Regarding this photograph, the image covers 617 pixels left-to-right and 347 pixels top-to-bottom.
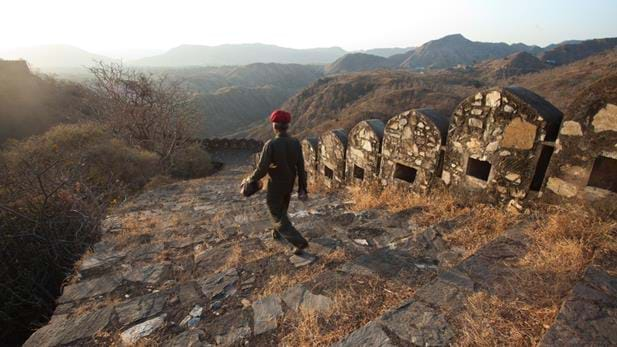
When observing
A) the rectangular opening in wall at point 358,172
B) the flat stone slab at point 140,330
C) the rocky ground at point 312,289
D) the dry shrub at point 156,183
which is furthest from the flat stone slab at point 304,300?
the dry shrub at point 156,183

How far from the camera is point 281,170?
150 inches

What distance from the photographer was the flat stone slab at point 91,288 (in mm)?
3393

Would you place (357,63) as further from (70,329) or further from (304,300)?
(70,329)

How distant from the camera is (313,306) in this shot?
2.63 metres

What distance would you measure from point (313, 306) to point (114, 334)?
175cm

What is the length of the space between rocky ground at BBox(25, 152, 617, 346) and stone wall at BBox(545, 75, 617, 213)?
61 centimetres

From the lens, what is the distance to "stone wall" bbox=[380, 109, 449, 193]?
15.9 feet

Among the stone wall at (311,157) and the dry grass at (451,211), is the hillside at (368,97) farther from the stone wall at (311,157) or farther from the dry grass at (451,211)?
the dry grass at (451,211)

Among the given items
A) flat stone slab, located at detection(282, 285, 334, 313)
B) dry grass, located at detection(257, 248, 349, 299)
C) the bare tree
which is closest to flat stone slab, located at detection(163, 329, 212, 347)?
dry grass, located at detection(257, 248, 349, 299)

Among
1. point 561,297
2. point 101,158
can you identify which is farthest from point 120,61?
point 561,297

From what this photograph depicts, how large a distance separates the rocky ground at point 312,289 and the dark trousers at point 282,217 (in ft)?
0.77

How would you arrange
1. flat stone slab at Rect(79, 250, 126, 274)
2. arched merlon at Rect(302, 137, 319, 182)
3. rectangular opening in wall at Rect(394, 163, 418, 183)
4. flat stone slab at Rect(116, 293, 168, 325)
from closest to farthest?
flat stone slab at Rect(116, 293, 168, 325) → flat stone slab at Rect(79, 250, 126, 274) → rectangular opening in wall at Rect(394, 163, 418, 183) → arched merlon at Rect(302, 137, 319, 182)

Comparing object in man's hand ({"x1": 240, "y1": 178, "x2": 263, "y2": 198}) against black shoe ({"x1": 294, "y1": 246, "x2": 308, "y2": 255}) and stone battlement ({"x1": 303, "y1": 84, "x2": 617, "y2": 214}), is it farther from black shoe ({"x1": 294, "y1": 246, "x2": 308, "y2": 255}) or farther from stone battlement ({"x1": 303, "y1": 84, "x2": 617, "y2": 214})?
stone battlement ({"x1": 303, "y1": 84, "x2": 617, "y2": 214})

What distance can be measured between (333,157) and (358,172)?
0.80m
